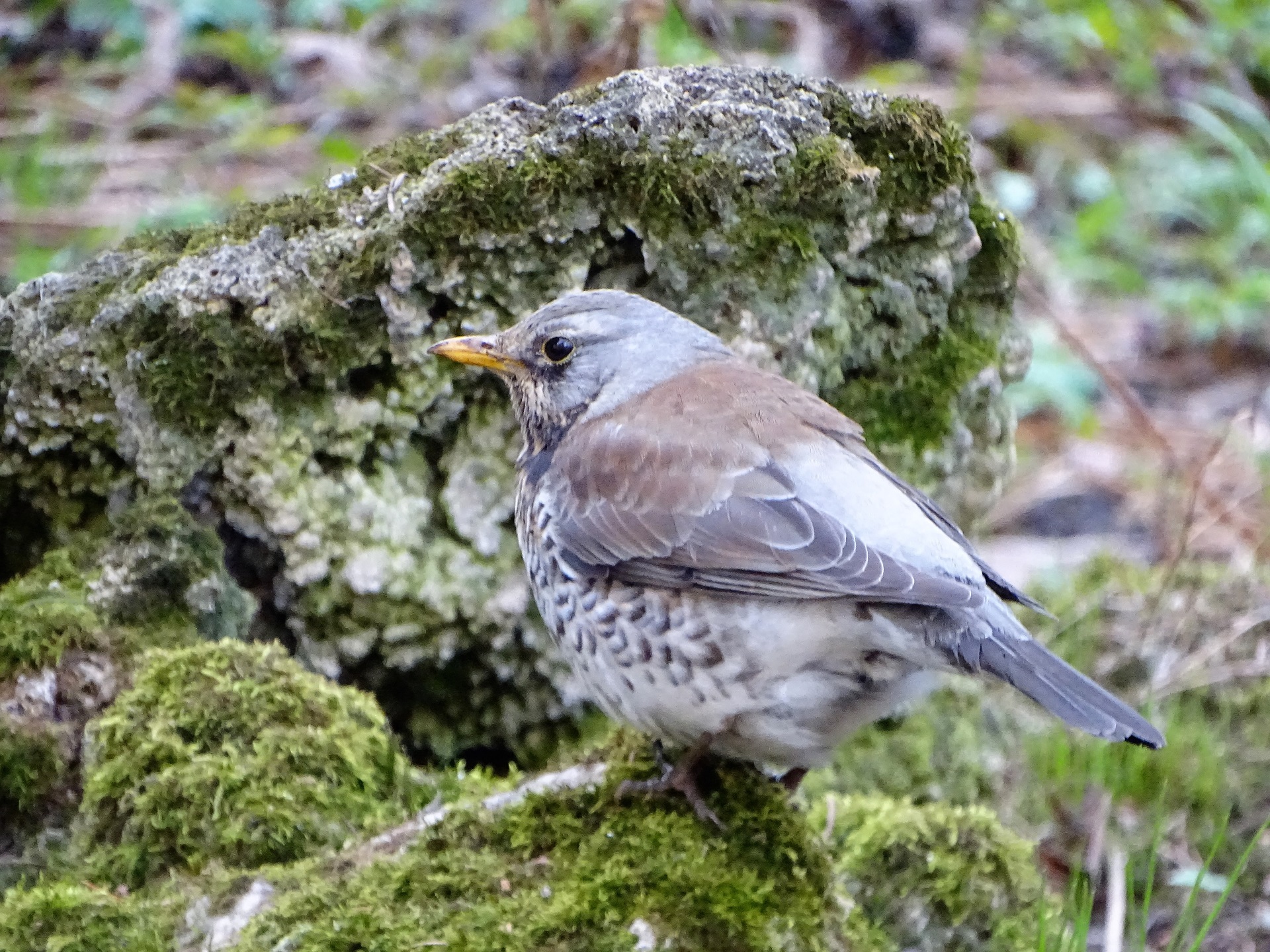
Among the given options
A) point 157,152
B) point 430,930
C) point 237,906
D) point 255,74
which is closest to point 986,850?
point 430,930

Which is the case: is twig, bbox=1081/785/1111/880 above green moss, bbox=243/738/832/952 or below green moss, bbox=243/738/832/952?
below

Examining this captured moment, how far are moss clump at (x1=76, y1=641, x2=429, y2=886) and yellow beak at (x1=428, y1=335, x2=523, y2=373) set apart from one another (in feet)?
3.03

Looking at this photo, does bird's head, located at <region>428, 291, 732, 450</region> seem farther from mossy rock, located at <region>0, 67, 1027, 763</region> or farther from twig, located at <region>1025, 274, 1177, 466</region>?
twig, located at <region>1025, 274, 1177, 466</region>

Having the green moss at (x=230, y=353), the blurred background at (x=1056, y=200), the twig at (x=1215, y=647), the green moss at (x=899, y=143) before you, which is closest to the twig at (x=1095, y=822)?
the blurred background at (x=1056, y=200)

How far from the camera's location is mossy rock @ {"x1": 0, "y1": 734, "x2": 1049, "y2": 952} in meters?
2.90

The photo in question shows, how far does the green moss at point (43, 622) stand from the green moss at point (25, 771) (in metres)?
0.18

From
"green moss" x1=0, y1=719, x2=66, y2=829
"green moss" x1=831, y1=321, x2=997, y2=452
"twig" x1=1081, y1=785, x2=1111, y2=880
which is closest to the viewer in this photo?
"green moss" x1=0, y1=719, x2=66, y2=829

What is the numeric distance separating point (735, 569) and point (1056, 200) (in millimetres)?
7505

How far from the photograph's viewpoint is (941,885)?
3771mm

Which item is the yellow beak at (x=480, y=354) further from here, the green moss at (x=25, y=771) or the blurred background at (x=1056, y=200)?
the green moss at (x=25, y=771)

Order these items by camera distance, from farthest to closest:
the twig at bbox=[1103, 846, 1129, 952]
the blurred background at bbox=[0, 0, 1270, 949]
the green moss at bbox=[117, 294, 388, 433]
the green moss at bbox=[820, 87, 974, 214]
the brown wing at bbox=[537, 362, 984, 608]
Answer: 1. the blurred background at bbox=[0, 0, 1270, 949]
2. the twig at bbox=[1103, 846, 1129, 952]
3. the green moss at bbox=[820, 87, 974, 214]
4. the green moss at bbox=[117, 294, 388, 433]
5. the brown wing at bbox=[537, 362, 984, 608]

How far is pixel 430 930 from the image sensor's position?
288cm

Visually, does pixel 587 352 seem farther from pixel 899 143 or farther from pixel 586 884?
pixel 586 884

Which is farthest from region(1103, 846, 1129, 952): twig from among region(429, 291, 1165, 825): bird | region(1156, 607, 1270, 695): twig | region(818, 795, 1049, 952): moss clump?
region(429, 291, 1165, 825): bird
